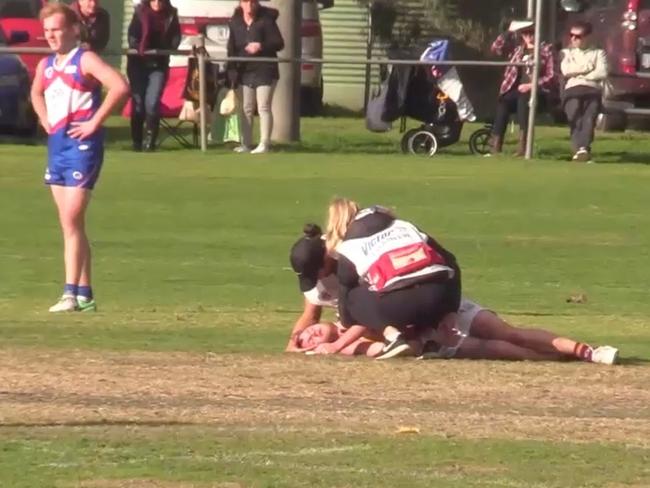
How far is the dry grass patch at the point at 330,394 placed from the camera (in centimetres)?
773

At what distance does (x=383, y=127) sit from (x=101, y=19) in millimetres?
3886

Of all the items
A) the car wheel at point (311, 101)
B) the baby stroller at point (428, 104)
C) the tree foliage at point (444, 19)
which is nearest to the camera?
the baby stroller at point (428, 104)

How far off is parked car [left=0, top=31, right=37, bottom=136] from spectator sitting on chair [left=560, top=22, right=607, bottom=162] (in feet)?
21.4

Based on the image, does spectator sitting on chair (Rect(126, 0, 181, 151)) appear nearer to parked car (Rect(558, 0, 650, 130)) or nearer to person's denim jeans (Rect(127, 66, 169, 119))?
person's denim jeans (Rect(127, 66, 169, 119))

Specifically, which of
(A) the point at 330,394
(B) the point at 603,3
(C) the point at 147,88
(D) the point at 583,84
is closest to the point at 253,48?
(C) the point at 147,88

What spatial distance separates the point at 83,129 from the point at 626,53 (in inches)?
611

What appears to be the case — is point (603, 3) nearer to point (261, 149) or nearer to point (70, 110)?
point (261, 149)

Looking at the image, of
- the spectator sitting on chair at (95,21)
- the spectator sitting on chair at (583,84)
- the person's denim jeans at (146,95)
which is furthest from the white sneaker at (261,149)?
the spectator sitting on chair at (583,84)

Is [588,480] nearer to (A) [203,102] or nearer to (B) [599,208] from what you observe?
(B) [599,208]

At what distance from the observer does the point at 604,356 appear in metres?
9.61

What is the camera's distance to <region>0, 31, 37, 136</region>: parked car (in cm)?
2334

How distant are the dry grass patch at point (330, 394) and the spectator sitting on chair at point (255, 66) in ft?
42.0

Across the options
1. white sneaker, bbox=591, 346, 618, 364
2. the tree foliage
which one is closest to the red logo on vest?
white sneaker, bbox=591, 346, 618, 364

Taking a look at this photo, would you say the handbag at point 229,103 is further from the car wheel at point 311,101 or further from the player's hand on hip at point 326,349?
the player's hand on hip at point 326,349
